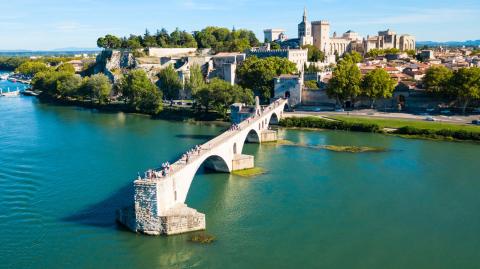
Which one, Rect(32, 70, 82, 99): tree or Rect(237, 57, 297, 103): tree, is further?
Rect(32, 70, 82, 99): tree

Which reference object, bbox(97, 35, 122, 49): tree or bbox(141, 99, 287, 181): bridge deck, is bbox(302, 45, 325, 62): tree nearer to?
bbox(97, 35, 122, 49): tree

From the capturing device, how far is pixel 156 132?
3456cm

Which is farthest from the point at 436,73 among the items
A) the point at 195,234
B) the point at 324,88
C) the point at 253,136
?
the point at 195,234

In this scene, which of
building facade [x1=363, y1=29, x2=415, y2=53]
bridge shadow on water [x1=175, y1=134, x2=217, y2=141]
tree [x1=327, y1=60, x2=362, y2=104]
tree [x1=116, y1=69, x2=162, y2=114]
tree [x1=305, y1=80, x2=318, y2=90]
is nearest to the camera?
bridge shadow on water [x1=175, y1=134, x2=217, y2=141]

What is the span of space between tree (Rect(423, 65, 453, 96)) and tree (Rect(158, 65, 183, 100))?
23354 mm

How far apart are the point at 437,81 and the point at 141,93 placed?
2692 cm

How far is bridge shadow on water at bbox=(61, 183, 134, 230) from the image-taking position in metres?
16.5

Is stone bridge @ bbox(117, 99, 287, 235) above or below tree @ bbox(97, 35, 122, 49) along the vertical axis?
below

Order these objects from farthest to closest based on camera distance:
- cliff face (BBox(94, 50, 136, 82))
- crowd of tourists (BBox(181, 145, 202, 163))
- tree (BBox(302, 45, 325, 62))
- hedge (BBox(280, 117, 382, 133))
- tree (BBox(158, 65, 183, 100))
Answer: tree (BBox(302, 45, 325, 62)) → cliff face (BBox(94, 50, 136, 82)) → tree (BBox(158, 65, 183, 100)) → hedge (BBox(280, 117, 382, 133)) → crowd of tourists (BBox(181, 145, 202, 163))

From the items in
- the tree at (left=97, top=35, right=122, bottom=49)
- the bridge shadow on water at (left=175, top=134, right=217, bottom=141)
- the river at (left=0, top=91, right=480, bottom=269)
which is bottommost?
the river at (left=0, top=91, right=480, bottom=269)

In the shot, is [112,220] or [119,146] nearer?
[112,220]

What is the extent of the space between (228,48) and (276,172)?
4402cm

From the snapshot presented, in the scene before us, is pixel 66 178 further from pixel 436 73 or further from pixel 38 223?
pixel 436 73

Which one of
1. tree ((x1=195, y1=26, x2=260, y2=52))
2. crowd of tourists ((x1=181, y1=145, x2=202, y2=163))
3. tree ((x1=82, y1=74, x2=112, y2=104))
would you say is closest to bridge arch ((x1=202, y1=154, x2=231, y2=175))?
crowd of tourists ((x1=181, y1=145, x2=202, y2=163))
